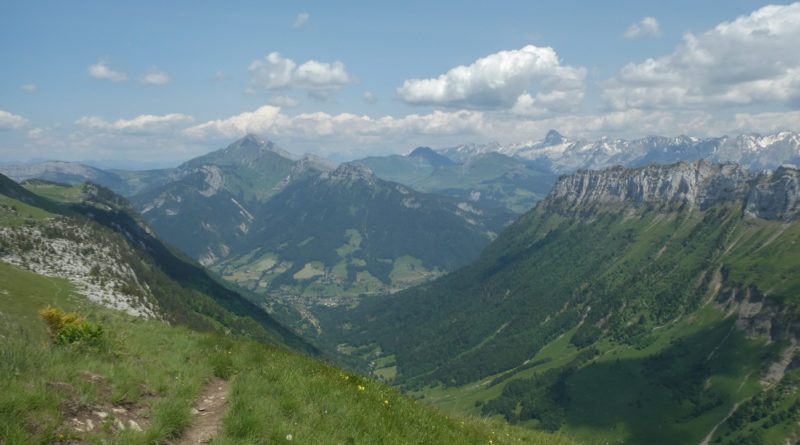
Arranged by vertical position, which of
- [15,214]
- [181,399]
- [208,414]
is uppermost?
[15,214]

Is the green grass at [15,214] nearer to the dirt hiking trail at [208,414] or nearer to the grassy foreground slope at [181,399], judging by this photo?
the grassy foreground slope at [181,399]

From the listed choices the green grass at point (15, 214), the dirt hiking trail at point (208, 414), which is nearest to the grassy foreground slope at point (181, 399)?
the dirt hiking trail at point (208, 414)

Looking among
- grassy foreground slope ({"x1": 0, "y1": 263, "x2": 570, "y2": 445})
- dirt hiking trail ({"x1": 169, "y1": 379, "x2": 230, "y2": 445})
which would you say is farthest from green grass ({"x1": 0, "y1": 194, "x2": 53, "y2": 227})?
dirt hiking trail ({"x1": 169, "y1": 379, "x2": 230, "y2": 445})

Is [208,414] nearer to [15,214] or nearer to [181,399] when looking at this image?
[181,399]

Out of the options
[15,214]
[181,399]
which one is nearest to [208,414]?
[181,399]

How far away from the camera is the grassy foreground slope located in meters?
10.4

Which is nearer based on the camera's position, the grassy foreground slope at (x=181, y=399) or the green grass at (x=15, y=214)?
the grassy foreground slope at (x=181, y=399)

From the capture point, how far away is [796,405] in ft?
614

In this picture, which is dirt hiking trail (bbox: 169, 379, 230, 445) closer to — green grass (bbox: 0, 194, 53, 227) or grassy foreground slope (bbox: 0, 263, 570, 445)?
grassy foreground slope (bbox: 0, 263, 570, 445)

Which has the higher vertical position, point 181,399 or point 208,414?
point 181,399

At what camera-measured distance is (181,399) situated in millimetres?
12883

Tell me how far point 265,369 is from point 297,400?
10.1 ft

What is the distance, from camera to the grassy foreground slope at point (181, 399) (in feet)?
34.0

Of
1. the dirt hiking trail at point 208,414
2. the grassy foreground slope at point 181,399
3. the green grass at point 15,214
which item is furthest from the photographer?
the green grass at point 15,214
